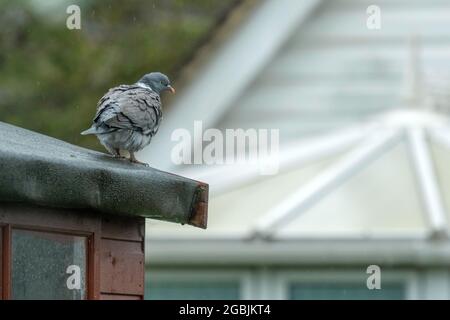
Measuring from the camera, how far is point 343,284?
11461mm

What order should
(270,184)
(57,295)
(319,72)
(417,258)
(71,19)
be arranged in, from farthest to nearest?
(71,19), (319,72), (270,184), (417,258), (57,295)

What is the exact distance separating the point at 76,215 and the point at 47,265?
24cm

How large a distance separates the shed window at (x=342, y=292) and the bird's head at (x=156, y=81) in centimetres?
243

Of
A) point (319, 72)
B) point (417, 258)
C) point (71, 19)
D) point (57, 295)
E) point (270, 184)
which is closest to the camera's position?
Answer: point (57, 295)

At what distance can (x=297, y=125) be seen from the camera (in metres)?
13.7

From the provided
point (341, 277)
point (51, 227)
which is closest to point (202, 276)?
point (341, 277)

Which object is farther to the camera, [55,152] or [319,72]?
[319,72]

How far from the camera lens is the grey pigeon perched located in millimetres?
7895

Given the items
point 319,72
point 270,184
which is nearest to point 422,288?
point 270,184

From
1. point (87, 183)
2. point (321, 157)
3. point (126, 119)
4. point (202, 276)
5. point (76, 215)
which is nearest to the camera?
point (87, 183)

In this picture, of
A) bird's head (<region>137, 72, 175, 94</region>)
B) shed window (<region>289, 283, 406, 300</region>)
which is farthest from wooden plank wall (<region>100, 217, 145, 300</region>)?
shed window (<region>289, 283, 406, 300</region>)

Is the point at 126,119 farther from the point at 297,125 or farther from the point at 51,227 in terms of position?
the point at 297,125

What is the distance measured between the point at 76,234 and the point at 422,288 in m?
4.93
